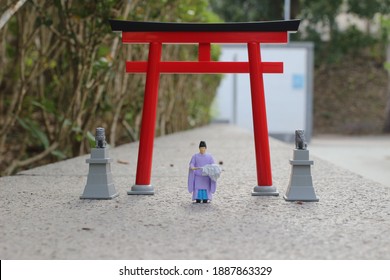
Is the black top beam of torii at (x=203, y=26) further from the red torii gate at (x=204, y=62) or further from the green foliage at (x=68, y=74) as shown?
the green foliage at (x=68, y=74)

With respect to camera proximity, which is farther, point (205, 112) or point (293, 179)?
point (205, 112)

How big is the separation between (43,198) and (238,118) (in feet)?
50.7

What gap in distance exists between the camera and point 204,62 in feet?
9.16

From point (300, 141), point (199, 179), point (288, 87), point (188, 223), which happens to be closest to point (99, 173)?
point (199, 179)

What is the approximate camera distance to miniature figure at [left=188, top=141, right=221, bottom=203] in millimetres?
2594

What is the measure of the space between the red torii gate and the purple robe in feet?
1.00

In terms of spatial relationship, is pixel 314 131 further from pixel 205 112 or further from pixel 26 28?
pixel 26 28

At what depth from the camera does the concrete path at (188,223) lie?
1.81 m

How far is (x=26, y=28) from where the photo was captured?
4.64 meters

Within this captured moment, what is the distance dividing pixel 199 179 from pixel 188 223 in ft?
1.44

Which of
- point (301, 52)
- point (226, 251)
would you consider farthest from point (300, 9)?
point (226, 251)

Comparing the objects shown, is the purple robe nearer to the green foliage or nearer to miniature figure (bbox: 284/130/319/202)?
miniature figure (bbox: 284/130/319/202)

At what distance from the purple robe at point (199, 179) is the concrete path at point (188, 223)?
7 centimetres

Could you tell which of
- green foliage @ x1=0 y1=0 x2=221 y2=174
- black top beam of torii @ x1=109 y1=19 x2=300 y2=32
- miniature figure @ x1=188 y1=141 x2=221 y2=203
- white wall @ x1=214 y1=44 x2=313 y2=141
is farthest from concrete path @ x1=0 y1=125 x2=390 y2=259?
white wall @ x1=214 y1=44 x2=313 y2=141
